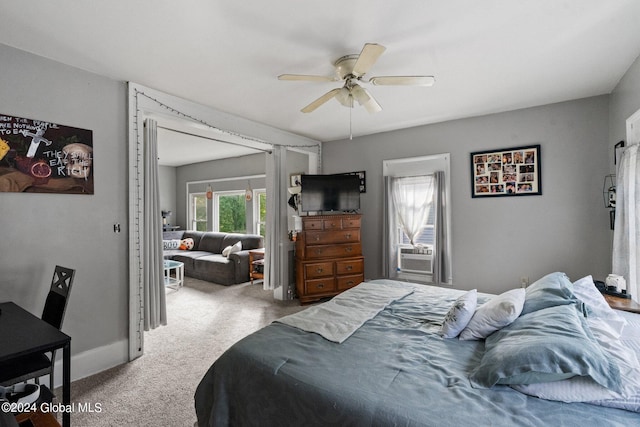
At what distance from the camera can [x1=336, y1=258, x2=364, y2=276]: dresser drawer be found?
4.45 m

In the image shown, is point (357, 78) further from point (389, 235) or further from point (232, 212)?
point (232, 212)

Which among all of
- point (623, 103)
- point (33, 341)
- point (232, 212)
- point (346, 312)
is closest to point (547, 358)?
point (346, 312)

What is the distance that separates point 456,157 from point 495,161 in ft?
1.55

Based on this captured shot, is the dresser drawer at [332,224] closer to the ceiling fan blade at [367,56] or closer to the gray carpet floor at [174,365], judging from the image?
the gray carpet floor at [174,365]

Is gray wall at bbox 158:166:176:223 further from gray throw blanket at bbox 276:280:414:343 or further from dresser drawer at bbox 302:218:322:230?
gray throw blanket at bbox 276:280:414:343

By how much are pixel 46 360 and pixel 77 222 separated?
1.15m

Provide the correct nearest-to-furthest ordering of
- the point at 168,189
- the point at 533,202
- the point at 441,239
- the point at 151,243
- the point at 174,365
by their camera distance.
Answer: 1. the point at 174,365
2. the point at 151,243
3. the point at 533,202
4. the point at 441,239
5. the point at 168,189

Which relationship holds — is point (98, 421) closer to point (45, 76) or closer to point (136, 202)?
point (136, 202)

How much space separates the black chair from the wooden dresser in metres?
2.74

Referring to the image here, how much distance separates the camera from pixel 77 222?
2.54m

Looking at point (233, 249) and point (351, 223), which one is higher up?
point (351, 223)

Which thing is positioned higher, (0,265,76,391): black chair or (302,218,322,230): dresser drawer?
(302,218,322,230): dresser drawer

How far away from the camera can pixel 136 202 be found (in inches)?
113

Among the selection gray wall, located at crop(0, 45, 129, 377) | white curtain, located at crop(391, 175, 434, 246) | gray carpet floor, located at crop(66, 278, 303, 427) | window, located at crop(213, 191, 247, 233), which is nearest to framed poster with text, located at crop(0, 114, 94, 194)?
gray wall, located at crop(0, 45, 129, 377)
